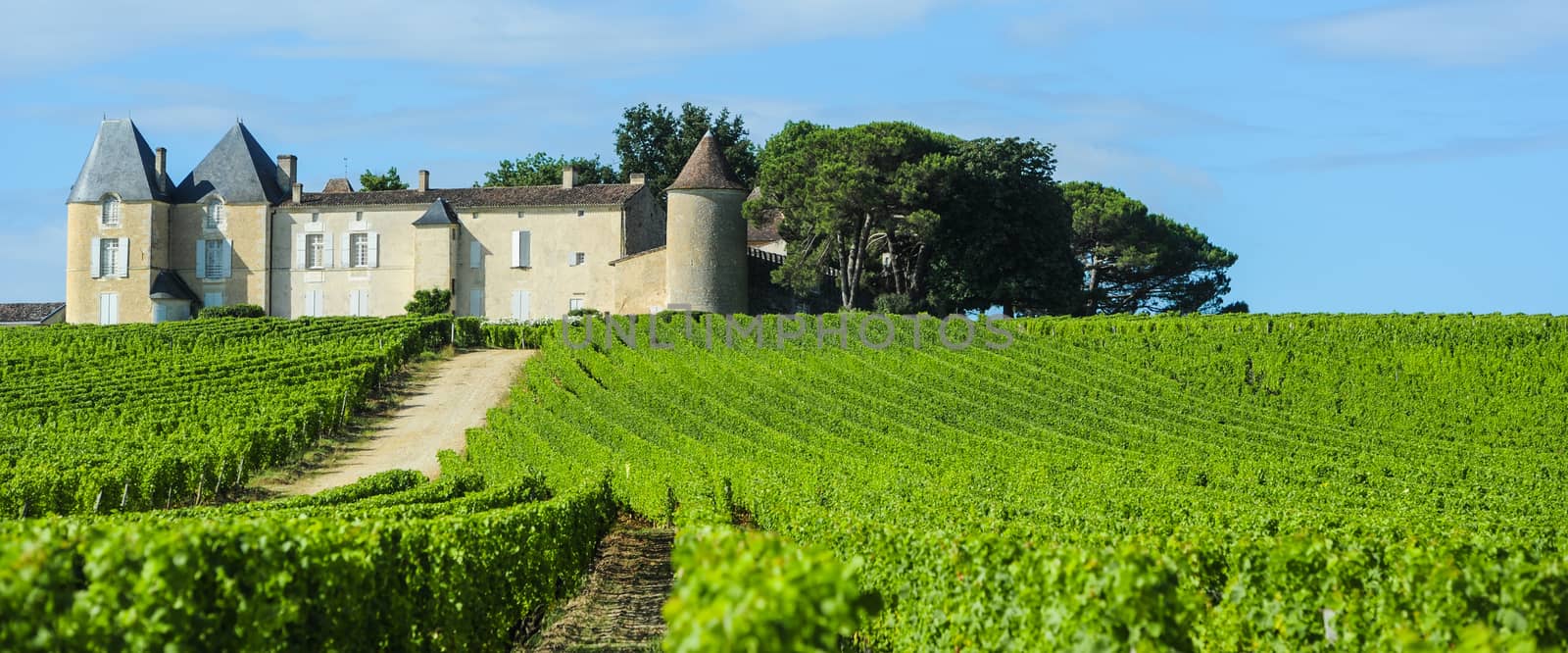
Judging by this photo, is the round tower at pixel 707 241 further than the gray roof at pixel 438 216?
No

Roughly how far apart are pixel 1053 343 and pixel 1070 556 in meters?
36.0

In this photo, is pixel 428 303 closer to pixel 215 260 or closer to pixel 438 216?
pixel 438 216

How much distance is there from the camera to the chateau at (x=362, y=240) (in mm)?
55594

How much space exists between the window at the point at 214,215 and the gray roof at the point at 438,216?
27.9ft

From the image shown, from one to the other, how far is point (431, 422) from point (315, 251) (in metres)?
22.1

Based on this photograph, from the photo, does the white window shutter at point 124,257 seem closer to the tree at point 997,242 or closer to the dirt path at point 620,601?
the tree at point 997,242

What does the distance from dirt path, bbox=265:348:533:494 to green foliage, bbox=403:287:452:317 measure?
6.06 metres

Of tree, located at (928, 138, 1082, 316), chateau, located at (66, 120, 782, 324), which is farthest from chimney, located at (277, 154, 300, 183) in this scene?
tree, located at (928, 138, 1082, 316)

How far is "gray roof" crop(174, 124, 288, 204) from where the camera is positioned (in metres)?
60.7

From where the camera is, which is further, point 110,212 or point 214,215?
point 214,215

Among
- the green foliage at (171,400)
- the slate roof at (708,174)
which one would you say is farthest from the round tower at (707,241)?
the green foliage at (171,400)

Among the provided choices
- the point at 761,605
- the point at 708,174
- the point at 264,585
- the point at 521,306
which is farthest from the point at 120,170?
the point at 761,605

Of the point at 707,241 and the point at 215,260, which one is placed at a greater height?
the point at 707,241

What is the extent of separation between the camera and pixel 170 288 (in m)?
59.0
